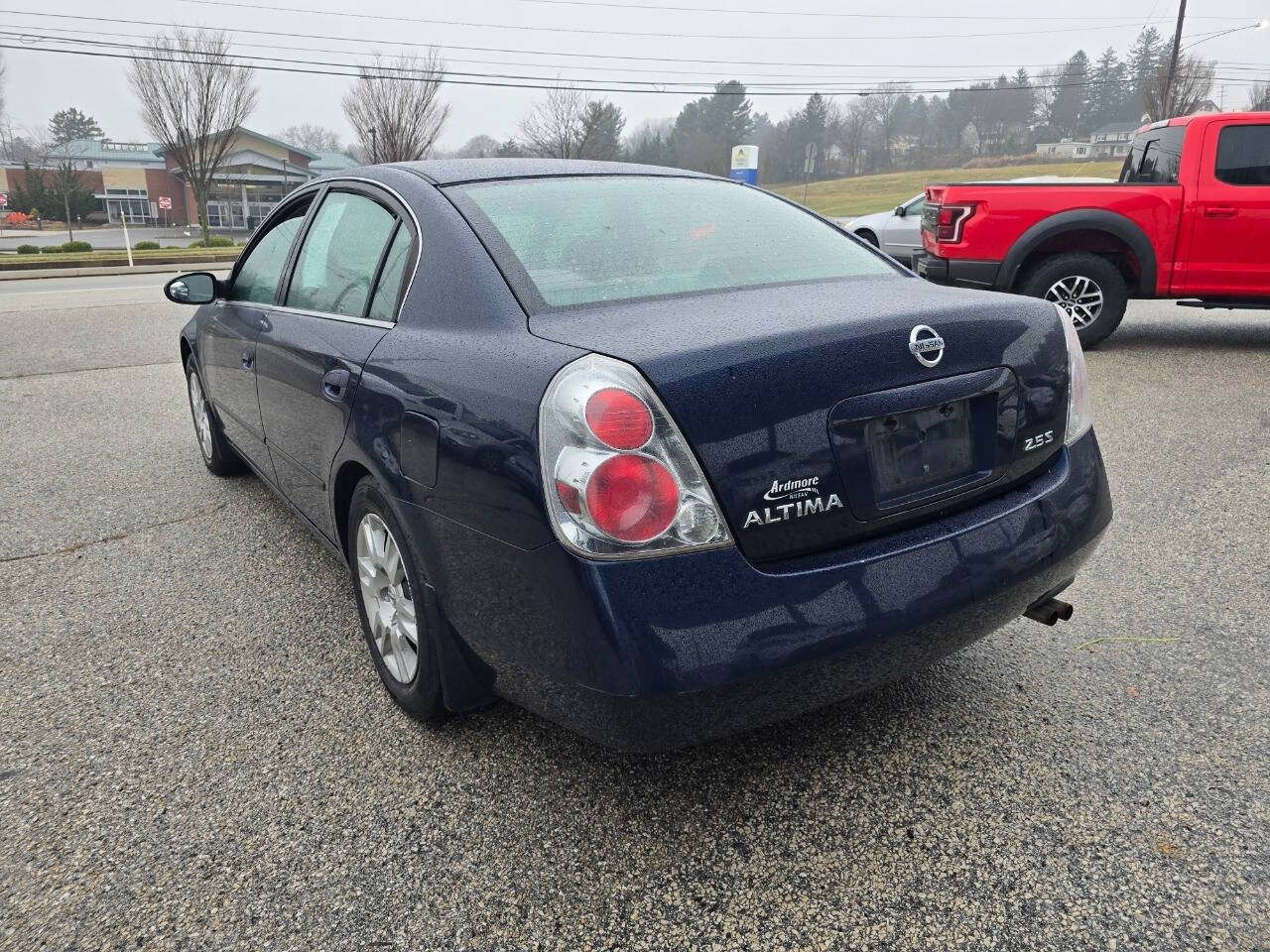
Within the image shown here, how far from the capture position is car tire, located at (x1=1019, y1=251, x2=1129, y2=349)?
7582mm

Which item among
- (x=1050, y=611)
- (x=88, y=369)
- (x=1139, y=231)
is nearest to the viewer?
(x=1050, y=611)

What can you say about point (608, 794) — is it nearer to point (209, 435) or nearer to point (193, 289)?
point (193, 289)

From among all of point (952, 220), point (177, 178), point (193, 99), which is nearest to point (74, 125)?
point (177, 178)

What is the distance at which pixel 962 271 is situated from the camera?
26.2 feet

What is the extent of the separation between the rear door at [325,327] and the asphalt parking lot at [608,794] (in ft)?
1.99

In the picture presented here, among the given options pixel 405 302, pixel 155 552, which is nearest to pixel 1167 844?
pixel 405 302

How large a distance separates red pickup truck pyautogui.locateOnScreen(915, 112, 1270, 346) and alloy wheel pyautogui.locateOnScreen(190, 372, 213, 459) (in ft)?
20.2

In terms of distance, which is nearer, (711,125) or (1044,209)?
(1044,209)

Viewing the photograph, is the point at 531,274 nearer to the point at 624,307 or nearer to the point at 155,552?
the point at 624,307

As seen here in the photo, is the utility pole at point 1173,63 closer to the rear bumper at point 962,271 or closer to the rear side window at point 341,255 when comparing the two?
the rear bumper at point 962,271

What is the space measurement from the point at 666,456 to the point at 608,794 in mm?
948

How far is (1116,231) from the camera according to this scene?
743 centimetres

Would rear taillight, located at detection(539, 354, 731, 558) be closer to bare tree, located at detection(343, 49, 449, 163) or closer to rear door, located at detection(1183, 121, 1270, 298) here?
rear door, located at detection(1183, 121, 1270, 298)

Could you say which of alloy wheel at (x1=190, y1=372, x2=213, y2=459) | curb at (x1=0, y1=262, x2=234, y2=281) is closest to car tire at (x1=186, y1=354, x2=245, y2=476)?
alloy wheel at (x1=190, y1=372, x2=213, y2=459)
